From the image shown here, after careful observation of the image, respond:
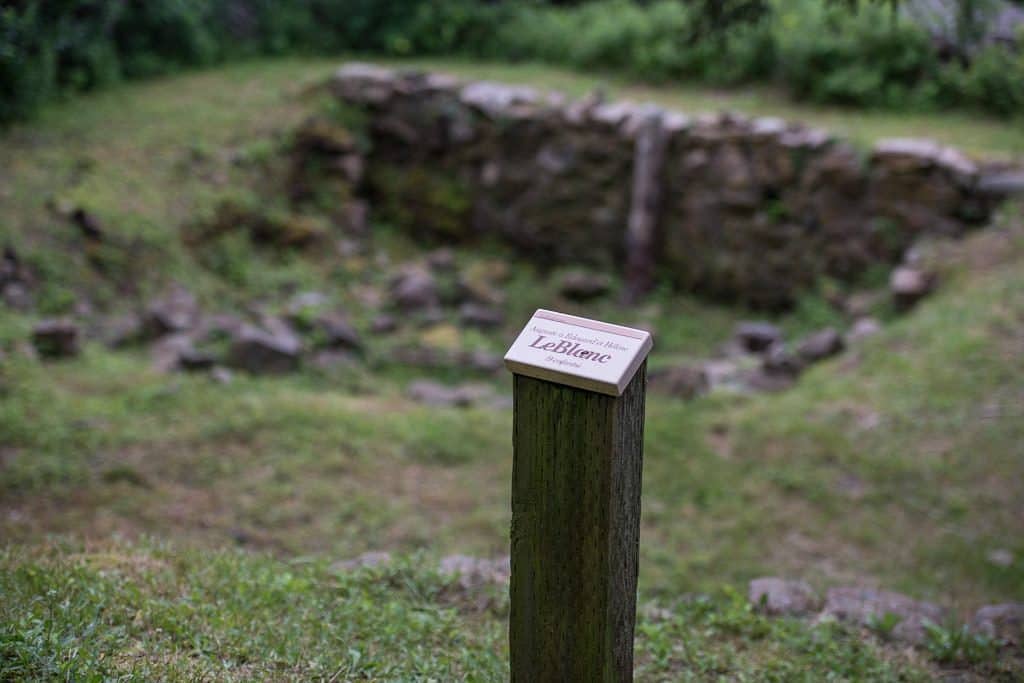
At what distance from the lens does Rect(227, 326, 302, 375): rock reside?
8.00m

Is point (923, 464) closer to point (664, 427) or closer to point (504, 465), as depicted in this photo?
point (664, 427)

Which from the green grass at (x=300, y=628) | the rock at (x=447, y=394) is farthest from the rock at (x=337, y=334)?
the green grass at (x=300, y=628)

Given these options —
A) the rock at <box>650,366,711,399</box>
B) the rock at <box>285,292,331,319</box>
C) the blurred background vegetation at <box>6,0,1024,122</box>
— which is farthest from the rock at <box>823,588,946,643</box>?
the rock at <box>285,292,331,319</box>

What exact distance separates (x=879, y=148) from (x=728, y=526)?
491 cm

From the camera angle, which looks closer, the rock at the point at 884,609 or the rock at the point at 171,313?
the rock at the point at 884,609

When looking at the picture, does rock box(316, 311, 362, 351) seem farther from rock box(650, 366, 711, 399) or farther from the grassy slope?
rock box(650, 366, 711, 399)

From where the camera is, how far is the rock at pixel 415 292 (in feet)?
32.7

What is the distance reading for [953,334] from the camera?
7680 mm

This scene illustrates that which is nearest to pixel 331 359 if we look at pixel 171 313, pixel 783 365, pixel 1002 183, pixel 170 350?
pixel 170 350

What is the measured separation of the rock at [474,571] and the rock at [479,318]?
478 cm

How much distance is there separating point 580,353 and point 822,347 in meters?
6.14

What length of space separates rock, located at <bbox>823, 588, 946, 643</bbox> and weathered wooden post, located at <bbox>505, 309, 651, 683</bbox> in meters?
2.03

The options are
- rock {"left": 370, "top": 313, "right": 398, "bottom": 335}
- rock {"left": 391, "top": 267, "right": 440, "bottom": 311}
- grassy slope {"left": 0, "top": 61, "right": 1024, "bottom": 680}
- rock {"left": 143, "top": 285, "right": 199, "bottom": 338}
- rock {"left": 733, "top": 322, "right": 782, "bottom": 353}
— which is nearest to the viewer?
grassy slope {"left": 0, "top": 61, "right": 1024, "bottom": 680}

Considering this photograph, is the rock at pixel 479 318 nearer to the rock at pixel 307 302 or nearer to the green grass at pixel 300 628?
the rock at pixel 307 302
